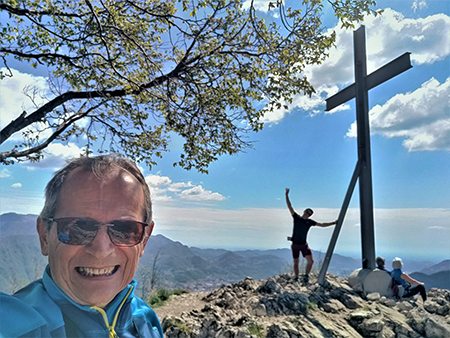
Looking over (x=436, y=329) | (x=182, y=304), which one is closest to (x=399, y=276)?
(x=436, y=329)

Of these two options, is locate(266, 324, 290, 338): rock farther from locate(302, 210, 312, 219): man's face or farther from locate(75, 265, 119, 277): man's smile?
locate(75, 265, 119, 277): man's smile

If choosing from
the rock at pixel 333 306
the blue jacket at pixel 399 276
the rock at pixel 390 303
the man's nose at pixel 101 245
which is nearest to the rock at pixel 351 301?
the rock at pixel 333 306

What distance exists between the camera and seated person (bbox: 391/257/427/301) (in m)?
7.32

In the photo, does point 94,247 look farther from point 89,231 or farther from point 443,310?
point 443,310

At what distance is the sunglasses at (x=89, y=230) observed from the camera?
1099 millimetres

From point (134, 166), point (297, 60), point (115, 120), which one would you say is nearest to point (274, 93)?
point (297, 60)

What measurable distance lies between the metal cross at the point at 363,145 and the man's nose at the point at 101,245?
6917 millimetres

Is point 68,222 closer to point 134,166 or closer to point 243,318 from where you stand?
point 134,166

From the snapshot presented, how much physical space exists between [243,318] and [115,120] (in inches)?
196

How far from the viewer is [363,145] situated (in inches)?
311

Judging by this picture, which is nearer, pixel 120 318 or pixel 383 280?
pixel 120 318

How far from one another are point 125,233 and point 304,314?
5.36 metres

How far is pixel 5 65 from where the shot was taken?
669cm

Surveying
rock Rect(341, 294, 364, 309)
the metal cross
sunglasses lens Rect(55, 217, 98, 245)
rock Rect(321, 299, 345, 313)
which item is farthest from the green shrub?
sunglasses lens Rect(55, 217, 98, 245)
